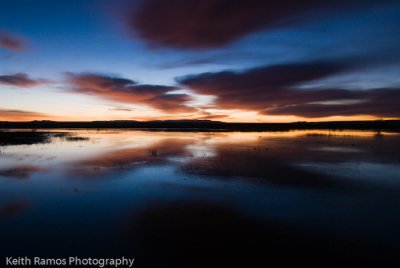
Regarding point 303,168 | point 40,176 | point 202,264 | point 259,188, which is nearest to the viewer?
point 202,264

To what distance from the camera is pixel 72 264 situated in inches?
256

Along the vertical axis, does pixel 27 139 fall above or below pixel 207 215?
above

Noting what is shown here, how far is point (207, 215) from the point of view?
377 inches

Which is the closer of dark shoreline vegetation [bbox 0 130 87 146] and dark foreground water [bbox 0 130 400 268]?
dark foreground water [bbox 0 130 400 268]

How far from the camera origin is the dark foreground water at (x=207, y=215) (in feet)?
22.9

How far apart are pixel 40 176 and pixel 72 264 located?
36.0 feet

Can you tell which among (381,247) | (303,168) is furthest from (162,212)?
(303,168)

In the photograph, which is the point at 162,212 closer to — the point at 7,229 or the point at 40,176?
the point at 7,229

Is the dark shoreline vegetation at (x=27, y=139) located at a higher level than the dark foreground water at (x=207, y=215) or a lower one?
higher

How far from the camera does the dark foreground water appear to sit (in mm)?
6977

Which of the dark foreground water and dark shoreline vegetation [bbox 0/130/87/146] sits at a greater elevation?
dark shoreline vegetation [bbox 0/130/87/146]

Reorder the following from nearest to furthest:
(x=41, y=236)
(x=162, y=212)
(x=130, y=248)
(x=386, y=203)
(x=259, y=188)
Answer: (x=130, y=248) → (x=41, y=236) → (x=162, y=212) → (x=386, y=203) → (x=259, y=188)

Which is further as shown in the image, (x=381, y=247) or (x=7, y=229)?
(x=7, y=229)

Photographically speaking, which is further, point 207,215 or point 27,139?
point 27,139
